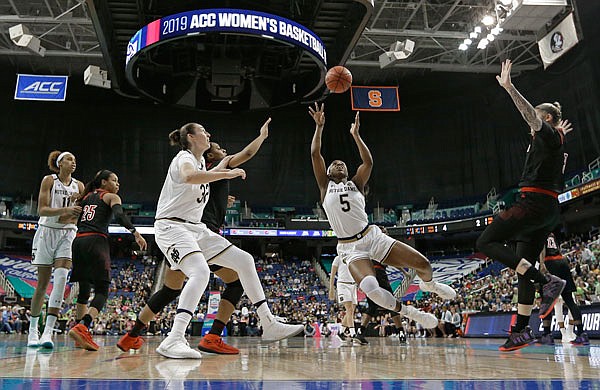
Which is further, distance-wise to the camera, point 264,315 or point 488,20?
point 488,20

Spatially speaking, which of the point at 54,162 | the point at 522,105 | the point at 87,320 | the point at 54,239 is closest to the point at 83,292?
the point at 87,320

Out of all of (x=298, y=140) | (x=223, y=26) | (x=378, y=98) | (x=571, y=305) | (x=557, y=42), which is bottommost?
(x=571, y=305)

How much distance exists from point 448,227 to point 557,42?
12.1 m

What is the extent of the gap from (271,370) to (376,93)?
18137 millimetres

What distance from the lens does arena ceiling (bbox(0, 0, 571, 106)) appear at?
585 inches

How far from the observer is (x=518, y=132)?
25.5 meters

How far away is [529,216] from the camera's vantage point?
440 centimetres

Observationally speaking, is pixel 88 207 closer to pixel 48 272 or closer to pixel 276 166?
pixel 48 272

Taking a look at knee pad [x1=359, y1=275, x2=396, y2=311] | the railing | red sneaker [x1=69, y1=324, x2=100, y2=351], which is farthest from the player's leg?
the railing

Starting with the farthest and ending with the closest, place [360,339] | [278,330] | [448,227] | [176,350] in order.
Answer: [448,227], [360,339], [278,330], [176,350]

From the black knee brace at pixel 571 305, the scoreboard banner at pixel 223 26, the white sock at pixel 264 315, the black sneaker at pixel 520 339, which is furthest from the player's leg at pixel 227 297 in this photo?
the scoreboard banner at pixel 223 26

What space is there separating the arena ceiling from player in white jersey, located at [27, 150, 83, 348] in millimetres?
8518

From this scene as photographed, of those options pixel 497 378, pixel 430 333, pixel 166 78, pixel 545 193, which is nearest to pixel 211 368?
pixel 497 378

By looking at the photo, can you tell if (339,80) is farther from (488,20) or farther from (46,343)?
(488,20)
